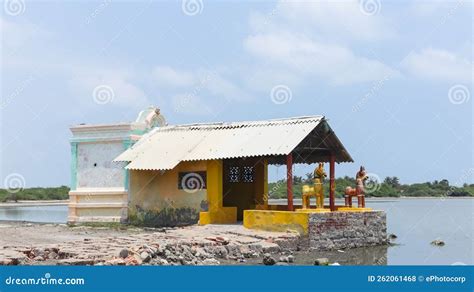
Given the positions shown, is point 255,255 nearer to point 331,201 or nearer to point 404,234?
point 331,201

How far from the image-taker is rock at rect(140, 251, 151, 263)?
43.3 feet

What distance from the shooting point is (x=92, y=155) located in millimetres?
24047

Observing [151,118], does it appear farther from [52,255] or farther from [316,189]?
[52,255]

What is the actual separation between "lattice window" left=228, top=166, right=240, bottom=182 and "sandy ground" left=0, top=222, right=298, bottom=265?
136 inches

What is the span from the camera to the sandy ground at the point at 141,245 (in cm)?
1304

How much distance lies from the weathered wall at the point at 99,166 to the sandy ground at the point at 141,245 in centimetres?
311

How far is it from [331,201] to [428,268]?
910 cm

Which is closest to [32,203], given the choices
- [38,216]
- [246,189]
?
[38,216]

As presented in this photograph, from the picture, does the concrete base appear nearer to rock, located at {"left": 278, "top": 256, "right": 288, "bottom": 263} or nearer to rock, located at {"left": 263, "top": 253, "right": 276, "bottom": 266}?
rock, located at {"left": 278, "top": 256, "right": 288, "bottom": 263}

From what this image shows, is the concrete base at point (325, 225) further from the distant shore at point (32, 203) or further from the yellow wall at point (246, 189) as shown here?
the distant shore at point (32, 203)

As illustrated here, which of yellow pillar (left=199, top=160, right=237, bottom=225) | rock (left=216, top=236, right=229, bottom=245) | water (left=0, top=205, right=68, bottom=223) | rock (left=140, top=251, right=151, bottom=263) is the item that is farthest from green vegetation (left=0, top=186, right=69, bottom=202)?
rock (left=140, top=251, right=151, bottom=263)

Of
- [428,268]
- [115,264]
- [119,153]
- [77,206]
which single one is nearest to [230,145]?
[119,153]

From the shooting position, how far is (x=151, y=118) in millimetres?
24250

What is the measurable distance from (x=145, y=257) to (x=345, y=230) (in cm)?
716
